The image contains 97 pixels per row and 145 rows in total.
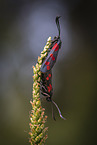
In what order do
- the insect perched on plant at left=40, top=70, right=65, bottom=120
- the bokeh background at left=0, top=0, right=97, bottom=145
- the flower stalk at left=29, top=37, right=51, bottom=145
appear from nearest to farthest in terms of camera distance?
the flower stalk at left=29, top=37, right=51, bottom=145
the insect perched on plant at left=40, top=70, right=65, bottom=120
the bokeh background at left=0, top=0, right=97, bottom=145

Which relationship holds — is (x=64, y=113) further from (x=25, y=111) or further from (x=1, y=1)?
(x=1, y=1)

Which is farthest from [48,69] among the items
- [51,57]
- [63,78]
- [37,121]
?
[63,78]

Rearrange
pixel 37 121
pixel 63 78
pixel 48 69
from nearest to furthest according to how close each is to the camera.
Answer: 1. pixel 37 121
2. pixel 48 69
3. pixel 63 78

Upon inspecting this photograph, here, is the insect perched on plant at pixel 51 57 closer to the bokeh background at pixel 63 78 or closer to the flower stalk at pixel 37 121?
the flower stalk at pixel 37 121

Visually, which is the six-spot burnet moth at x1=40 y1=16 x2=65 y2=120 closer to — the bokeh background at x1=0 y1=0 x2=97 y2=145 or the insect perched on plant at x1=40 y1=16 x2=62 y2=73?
the insect perched on plant at x1=40 y1=16 x2=62 y2=73

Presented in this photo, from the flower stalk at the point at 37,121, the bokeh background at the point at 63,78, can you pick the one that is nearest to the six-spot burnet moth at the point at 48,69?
the flower stalk at the point at 37,121

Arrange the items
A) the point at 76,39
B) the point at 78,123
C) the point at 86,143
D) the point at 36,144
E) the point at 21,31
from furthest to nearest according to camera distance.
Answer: the point at 21,31 < the point at 76,39 < the point at 78,123 < the point at 86,143 < the point at 36,144

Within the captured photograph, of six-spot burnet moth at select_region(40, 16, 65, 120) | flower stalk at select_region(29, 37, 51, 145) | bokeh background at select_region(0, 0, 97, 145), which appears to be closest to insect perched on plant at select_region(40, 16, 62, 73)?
six-spot burnet moth at select_region(40, 16, 65, 120)

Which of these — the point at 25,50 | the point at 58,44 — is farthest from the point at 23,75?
the point at 58,44

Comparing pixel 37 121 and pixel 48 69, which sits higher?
pixel 48 69

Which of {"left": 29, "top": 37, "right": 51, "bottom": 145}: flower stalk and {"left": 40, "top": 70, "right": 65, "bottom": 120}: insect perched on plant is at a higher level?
{"left": 40, "top": 70, "right": 65, "bottom": 120}: insect perched on plant

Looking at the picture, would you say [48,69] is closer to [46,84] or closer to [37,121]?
[46,84]
